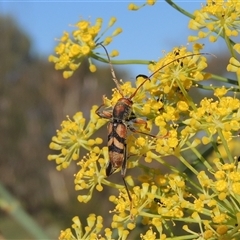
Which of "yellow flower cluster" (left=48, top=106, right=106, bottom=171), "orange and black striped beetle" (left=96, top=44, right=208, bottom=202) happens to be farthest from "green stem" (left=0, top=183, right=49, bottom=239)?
"orange and black striped beetle" (left=96, top=44, right=208, bottom=202)

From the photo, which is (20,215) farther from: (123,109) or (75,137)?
(123,109)

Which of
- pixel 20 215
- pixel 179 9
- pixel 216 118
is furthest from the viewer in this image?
pixel 20 215

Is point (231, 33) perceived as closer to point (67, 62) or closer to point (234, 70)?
point (234, 70)

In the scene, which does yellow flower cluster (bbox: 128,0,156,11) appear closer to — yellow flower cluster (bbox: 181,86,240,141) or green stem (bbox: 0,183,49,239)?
yellow flower cluster (bbox: 181,86,240,141)

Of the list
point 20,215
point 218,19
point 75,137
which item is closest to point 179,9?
point 218,19

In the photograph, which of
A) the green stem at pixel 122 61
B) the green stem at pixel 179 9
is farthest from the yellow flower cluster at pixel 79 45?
the green stem at pixel 179 9

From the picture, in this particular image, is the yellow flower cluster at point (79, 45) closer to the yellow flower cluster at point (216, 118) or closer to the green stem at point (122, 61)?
the green stem at point (122, 61)
